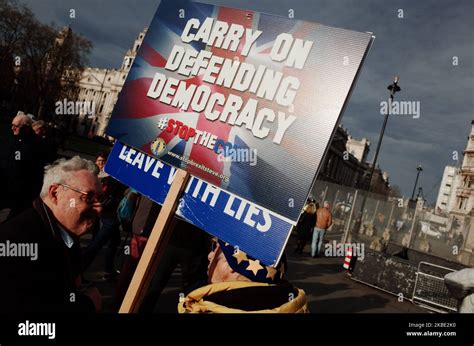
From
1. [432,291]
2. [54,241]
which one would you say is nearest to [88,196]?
[54,241]

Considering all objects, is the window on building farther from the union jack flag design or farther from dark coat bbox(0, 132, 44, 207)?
the union jack flag design

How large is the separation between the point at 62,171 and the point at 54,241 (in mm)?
456

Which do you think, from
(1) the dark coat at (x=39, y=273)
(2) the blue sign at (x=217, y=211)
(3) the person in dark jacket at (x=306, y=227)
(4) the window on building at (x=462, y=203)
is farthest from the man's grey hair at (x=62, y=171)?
(4) the window on building at (x=462, y=203)

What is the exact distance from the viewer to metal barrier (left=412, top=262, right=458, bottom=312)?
6934 millimetres

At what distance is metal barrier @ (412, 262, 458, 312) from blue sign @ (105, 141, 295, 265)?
6.30 metres

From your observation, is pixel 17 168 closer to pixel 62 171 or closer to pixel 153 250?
pixel 62 171

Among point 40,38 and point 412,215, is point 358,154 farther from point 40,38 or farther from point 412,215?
point 412,215

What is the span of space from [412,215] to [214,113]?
12.9 m

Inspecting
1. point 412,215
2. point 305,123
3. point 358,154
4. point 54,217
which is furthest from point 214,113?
point 358,154

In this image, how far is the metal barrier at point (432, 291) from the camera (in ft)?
22.7

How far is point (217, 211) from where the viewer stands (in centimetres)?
216

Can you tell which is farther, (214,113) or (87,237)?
(87,237)

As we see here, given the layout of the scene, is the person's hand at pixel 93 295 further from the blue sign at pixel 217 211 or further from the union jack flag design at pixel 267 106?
the union jack flag design at pixel 267 106

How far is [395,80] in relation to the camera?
17.8 meters
